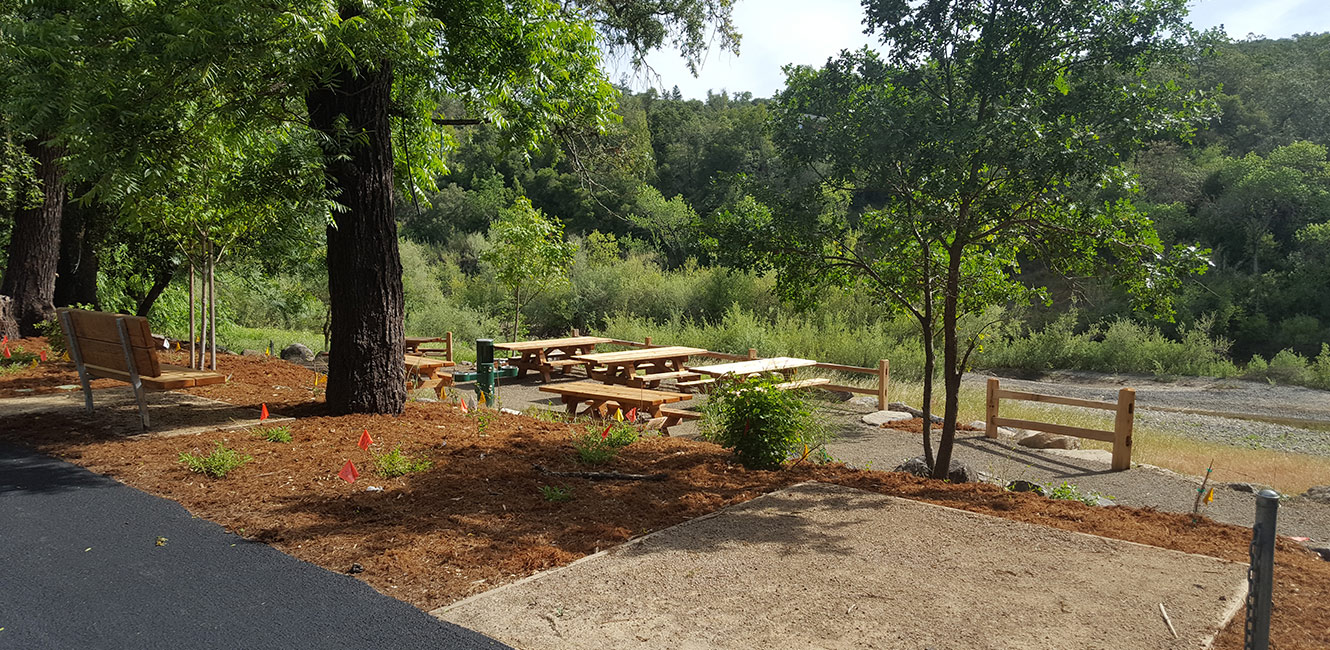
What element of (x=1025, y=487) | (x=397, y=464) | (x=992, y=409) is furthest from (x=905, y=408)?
(x=397, y=464)

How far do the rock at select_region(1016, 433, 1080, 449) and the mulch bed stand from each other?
524 cm

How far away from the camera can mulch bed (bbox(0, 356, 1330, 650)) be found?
4.35 meters

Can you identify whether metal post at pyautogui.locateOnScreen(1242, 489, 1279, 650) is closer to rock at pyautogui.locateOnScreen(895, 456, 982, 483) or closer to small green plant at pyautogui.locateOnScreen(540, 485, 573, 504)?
small green plant at pyautogui.locateOnScreen(540, 485, 573, 504)

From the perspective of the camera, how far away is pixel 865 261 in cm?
798

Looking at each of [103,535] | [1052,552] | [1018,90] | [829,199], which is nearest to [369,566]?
[103,535]

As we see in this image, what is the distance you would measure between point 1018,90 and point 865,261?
85.3 inches

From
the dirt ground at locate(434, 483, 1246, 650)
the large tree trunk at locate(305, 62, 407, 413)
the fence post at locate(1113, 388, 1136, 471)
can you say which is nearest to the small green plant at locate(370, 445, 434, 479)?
the large tree trunk at locate(305, 62, 407, 413)

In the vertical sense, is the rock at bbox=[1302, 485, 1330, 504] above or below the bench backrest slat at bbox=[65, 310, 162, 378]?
below

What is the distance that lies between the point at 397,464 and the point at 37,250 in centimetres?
1154

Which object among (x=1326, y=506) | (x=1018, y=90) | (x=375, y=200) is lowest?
(x=1326, y=506)

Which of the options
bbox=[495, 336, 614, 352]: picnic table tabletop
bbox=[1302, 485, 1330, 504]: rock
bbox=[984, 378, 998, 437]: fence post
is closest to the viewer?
bbox=[1302, 485, 1330, 504]: rock

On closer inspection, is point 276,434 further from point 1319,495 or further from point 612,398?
point 1319,495

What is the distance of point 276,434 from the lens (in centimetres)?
702

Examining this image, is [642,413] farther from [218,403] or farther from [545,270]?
[545,270]
